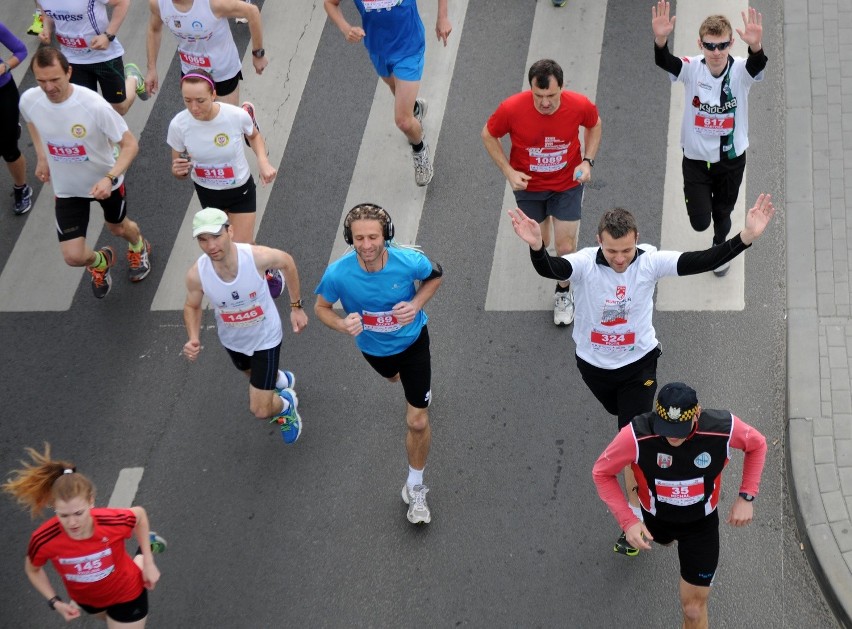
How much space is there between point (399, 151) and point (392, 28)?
1400mm

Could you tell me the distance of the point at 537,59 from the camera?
35.6 feet

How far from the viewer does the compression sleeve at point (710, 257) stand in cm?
651

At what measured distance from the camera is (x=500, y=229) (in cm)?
958

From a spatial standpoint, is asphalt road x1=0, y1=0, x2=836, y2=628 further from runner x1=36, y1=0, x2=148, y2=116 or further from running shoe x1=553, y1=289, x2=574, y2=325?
runner x1=36, y1=0, x2=148, y2=116

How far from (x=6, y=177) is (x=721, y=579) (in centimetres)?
760

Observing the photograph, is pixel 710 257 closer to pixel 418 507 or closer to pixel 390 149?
pixel 418 507

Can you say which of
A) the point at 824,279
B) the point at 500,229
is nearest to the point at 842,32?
the point at 824,279

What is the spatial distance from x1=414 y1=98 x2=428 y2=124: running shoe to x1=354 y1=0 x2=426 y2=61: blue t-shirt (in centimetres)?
90

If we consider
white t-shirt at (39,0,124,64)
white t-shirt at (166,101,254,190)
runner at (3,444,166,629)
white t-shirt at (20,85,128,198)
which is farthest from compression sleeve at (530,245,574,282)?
white t-shirt at (39,0,124,64)

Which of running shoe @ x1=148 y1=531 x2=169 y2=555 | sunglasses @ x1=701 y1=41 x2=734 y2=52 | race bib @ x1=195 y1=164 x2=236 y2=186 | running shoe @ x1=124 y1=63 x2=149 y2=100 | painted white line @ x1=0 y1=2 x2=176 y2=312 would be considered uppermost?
sunglasses @ x1=701 y1=41 x2=734 y2=52

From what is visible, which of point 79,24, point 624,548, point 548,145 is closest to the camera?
point 624,548

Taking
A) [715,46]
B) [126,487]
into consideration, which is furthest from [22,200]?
[715,46]

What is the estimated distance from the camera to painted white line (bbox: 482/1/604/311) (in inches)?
357

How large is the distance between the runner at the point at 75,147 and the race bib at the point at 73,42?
4.05 ft
